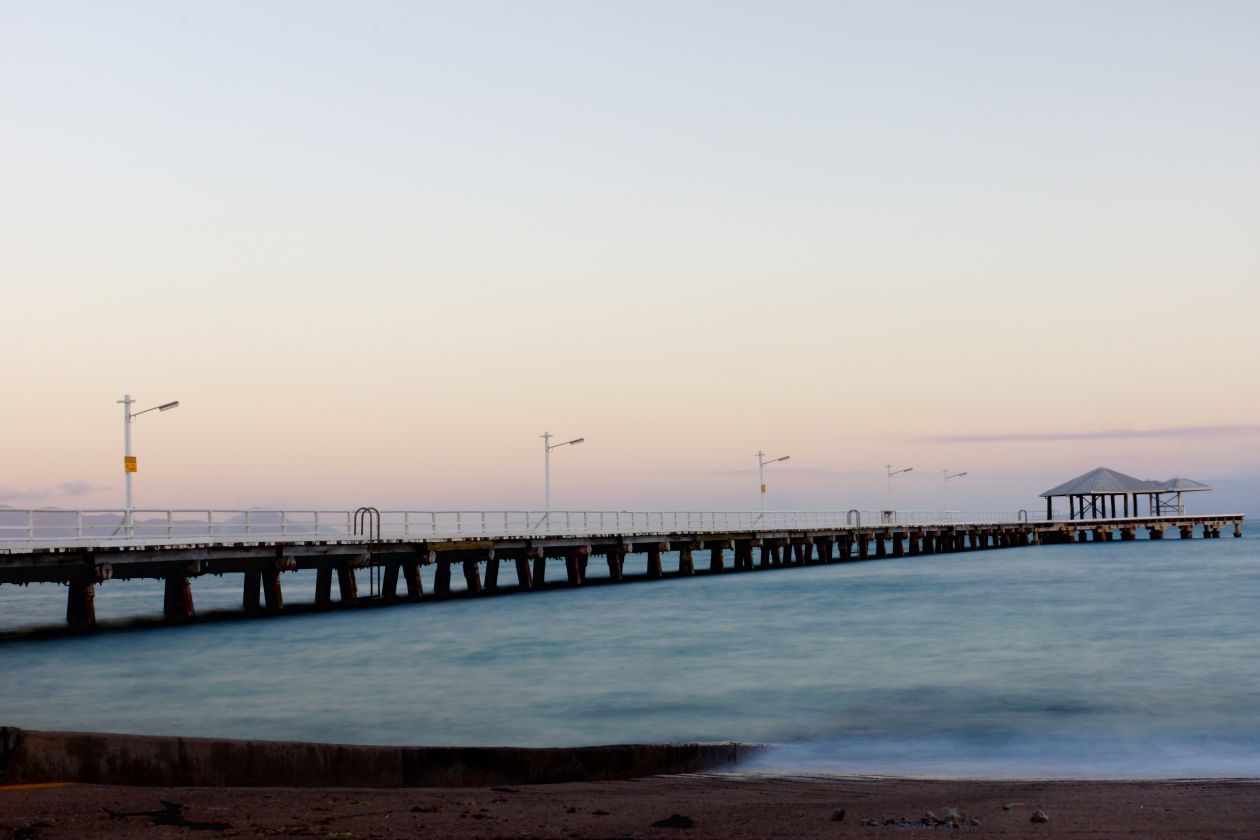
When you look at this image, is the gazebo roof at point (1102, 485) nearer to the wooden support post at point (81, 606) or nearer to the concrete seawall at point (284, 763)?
the wooden support post at point (81, 606)

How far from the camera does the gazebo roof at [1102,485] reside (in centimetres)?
11725

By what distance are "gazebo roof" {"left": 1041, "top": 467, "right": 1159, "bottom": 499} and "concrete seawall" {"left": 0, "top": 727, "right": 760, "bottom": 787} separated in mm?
113427

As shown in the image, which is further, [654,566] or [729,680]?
[654,566]

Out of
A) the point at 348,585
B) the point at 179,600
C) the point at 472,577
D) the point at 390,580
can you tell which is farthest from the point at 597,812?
the point at 472,577

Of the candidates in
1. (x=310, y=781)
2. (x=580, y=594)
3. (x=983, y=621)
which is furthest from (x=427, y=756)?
(x=580, y=594)

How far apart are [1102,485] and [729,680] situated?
100744mm

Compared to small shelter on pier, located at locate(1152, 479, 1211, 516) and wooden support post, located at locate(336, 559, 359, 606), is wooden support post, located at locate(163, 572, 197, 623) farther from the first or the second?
small shelter on pier, located at locate(1152, 479, 1211, 516)

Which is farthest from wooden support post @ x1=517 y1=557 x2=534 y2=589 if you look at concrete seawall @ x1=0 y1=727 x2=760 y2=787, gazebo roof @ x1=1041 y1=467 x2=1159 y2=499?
gazebo roof @ x1=1041 y1=467 x2=1159 y2=499

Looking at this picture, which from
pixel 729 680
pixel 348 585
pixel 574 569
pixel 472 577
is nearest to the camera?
pixel 729 680

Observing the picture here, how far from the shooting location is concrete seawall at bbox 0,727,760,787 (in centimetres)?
1008

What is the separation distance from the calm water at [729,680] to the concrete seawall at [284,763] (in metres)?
4.54

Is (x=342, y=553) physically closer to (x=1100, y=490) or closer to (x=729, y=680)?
(x=729, y=680)

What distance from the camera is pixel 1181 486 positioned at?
122 m

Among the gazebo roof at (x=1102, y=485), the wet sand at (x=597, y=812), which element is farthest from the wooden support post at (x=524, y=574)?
the gazebo roof at (x=1102, y=485)
